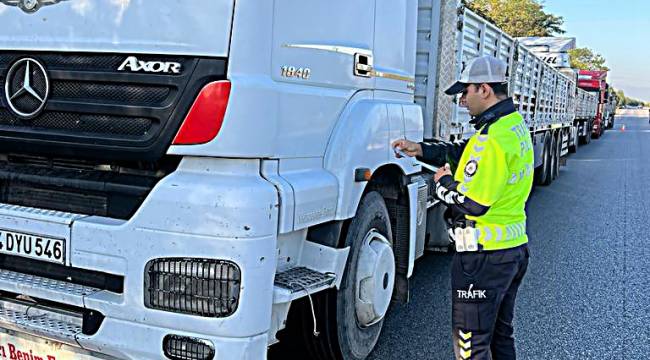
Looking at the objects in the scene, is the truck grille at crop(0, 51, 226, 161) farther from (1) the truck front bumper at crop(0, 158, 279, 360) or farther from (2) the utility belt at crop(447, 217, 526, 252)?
(2) the utility belt at crop(447, 217, 526, 252)

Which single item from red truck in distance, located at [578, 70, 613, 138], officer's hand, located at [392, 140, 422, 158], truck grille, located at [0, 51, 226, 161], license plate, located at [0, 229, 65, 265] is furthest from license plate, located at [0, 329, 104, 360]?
red truck in distance, located at [578, 70, 613, 138]

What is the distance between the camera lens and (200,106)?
2371 mm

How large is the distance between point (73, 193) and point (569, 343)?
3.38 metres

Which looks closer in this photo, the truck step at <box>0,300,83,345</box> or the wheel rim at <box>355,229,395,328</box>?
the truck step at <box>0,300,83,345</box>

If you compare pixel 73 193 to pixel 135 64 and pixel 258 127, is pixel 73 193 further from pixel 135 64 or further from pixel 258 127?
pixel 258 127

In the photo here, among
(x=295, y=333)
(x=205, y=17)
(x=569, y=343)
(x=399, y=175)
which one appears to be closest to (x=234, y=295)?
(x=205, y=17)

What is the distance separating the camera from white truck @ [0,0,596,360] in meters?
2.36

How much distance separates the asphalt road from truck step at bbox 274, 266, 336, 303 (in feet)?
4.12

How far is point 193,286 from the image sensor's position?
7.78 feet

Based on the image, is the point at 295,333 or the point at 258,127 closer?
the point at 258,127

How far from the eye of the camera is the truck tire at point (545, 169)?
11828mm

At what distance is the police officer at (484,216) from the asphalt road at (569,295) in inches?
44.5

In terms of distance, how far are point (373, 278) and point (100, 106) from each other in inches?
67.9

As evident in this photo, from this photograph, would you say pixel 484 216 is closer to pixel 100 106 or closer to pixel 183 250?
pixel 183 250
